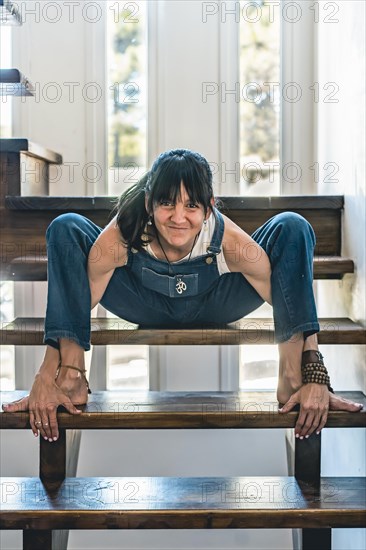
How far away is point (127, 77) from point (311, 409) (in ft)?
4.39

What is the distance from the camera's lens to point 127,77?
93.4 inches

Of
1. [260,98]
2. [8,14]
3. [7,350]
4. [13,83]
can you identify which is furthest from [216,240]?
[7,350]

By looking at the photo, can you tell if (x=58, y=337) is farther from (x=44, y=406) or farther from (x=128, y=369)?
(x=128, y=369)

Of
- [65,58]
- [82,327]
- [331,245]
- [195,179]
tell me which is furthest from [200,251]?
[65,58]

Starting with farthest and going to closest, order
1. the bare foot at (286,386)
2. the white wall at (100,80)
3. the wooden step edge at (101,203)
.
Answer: the white wall at (100,80) < the wooden step edge at (101,203) < the bare foot at (286,386)

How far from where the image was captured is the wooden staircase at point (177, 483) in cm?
141

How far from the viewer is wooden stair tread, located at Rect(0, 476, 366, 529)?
1.40 meters

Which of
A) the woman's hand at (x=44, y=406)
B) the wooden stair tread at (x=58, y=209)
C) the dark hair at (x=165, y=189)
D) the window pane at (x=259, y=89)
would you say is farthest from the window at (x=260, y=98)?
the woman's hand at (x=44, y=406)

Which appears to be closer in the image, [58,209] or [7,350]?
[58,209]

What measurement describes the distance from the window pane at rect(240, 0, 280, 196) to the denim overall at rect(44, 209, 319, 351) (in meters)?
0.80

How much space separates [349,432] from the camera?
1.84 m

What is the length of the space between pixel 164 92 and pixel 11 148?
0.71 metres

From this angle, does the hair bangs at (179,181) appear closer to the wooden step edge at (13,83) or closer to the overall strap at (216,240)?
the overall strap at (216,240)

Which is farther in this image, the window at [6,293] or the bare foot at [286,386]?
the window at [6,293]
